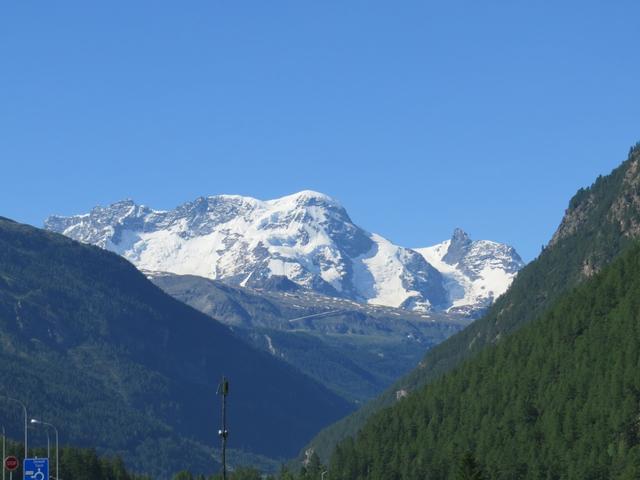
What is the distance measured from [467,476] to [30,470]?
6107 centimetres

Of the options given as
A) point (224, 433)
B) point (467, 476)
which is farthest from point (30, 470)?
point (467, 476)

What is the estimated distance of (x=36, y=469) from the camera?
134 meters

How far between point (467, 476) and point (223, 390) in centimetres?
6581

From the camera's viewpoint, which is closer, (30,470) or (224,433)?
(224,433)

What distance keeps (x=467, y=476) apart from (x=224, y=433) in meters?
62.5

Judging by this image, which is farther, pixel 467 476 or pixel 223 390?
pixel 467 476

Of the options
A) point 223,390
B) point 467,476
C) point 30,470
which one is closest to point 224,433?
point 223,390

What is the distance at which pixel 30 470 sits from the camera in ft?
438

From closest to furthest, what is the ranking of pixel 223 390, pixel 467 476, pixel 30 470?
pixel 223 390 < pixel 30 470 < pixel 467 476

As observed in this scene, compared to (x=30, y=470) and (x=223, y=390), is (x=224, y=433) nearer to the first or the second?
(x=223, y=390)

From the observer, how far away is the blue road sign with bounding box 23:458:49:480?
133 metres

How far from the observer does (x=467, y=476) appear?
177500 mm

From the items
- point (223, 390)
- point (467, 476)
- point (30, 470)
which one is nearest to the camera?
point (223, 390)

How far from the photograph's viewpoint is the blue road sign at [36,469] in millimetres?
133250
